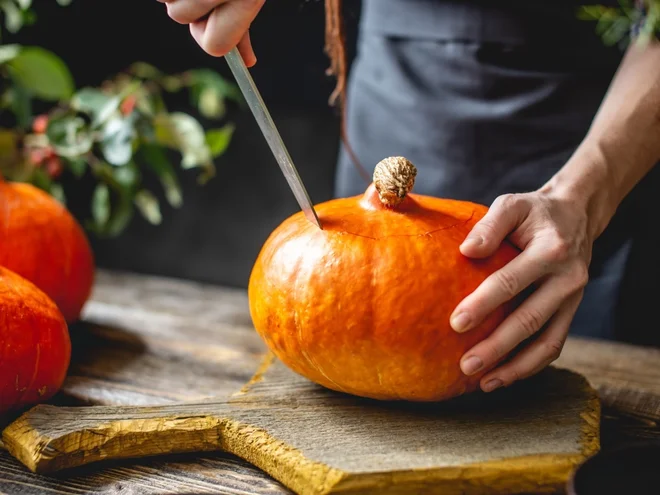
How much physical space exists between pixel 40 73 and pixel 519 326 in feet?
3.19

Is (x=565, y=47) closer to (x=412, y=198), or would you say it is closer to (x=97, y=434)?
(x=412, y=198)

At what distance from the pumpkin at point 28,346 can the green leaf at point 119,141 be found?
393 mm

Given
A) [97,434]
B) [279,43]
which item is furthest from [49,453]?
[279,43]

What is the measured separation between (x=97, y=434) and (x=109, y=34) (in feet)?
5.07

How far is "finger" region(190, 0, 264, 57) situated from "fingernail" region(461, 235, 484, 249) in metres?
0.31

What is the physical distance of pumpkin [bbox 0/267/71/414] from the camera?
765mm

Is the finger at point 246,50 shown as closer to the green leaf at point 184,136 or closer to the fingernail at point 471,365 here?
the fingernail at point 471,365

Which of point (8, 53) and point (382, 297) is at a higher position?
point (8, 53)

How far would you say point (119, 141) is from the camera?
1212 mm

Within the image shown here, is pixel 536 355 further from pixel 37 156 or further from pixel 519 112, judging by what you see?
pixel 37 156

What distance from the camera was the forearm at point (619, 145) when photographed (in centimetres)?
87

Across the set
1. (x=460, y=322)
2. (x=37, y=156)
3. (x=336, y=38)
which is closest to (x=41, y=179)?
(x=37, y=156)

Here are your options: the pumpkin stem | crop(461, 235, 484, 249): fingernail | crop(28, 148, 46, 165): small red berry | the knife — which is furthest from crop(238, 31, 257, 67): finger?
crop(28, 148, 46, 165): small red berry

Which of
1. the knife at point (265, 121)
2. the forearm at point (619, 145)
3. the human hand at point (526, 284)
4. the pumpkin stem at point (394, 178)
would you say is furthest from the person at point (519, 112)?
the knife at point (265, 121)
